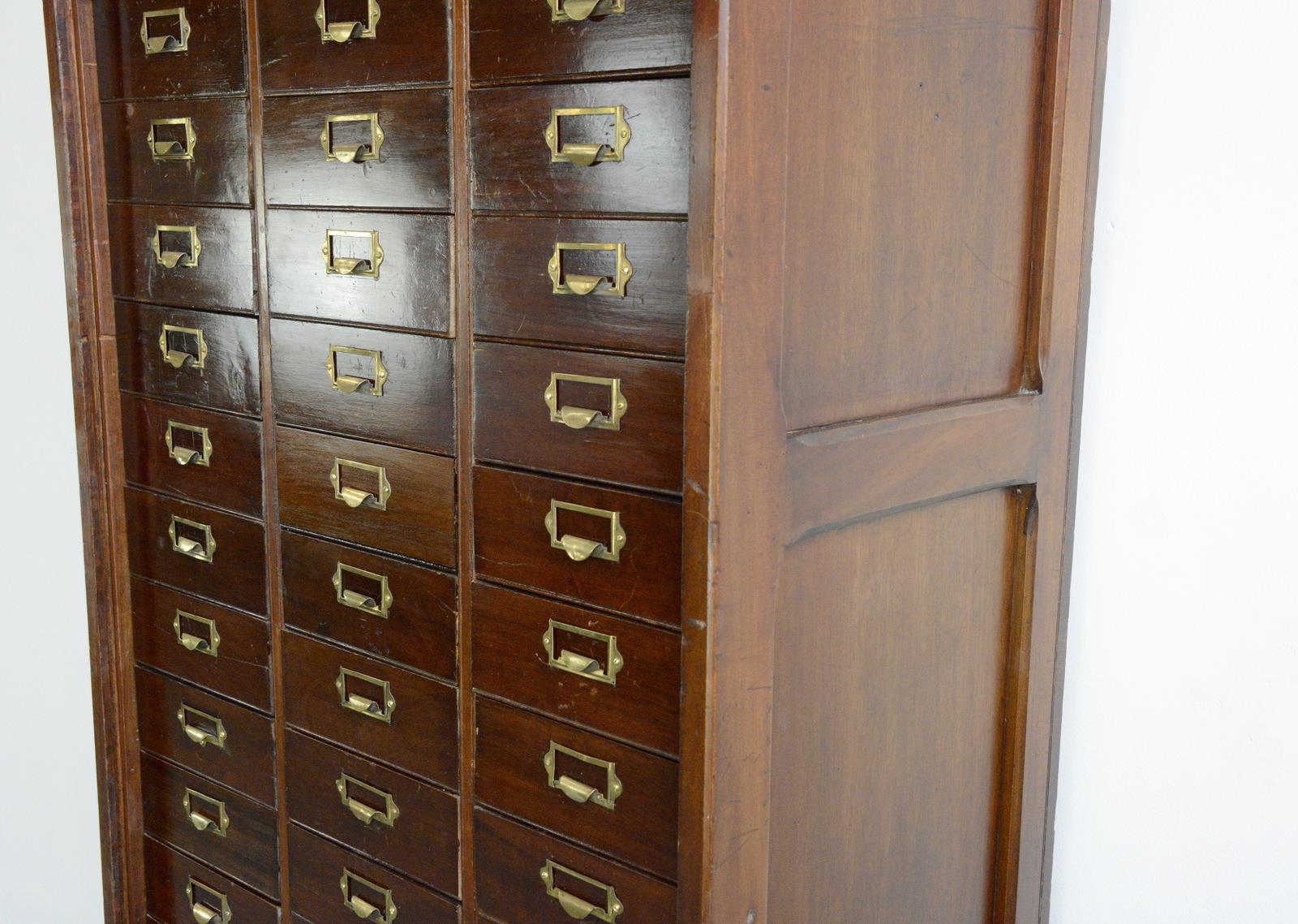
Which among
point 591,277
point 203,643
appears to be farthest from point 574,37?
point 203,643

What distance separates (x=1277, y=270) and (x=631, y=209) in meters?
0.93

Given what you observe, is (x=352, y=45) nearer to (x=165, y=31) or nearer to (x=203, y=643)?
(x=165, y=31)

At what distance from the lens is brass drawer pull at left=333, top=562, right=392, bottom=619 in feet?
5.81

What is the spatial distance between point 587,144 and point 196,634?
3.75 feet

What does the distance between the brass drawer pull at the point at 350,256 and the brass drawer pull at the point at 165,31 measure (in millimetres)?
410

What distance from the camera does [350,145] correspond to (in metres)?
1.69

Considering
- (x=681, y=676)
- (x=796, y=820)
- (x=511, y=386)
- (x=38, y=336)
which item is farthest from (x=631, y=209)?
(x=38, y=336)

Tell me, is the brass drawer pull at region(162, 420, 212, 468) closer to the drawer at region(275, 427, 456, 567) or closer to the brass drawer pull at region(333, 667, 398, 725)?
the drawer at region(275, 427, 456, 567)

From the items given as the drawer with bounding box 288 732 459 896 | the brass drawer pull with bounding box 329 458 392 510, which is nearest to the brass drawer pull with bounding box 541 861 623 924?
the drawer with bounding box 288 732 459 896

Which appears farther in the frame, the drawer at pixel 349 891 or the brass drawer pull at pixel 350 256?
the drawer at pixel 349 891

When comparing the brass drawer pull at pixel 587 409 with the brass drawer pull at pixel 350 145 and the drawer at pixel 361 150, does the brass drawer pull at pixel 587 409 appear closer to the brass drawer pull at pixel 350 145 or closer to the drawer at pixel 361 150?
the drawer at pixel 361 150

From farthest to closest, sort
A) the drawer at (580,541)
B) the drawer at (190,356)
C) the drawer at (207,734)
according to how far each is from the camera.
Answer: the drawer at (207,734) → the drawer at (190,356) → the drawer at (580,541)

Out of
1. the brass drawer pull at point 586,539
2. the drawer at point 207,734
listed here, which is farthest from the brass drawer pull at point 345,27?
the drawer at point 207,734

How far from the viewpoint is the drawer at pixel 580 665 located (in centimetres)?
145
